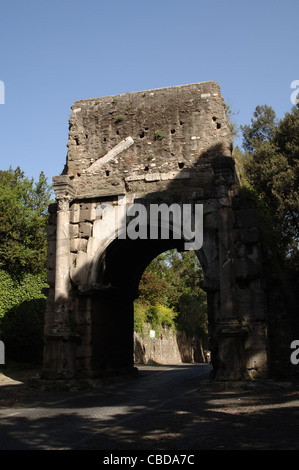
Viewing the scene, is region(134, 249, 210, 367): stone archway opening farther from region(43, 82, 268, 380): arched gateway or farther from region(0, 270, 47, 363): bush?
region(43, 82, 268, 380): arched gateway

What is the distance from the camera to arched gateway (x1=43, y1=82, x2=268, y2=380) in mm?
12195

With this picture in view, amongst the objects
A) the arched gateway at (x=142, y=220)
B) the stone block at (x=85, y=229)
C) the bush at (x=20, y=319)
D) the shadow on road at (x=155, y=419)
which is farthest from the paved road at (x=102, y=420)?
the bush at (x=20, y=319)

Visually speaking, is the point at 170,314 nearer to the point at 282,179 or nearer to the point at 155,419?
the point at 282,179

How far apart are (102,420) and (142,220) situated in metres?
6.88

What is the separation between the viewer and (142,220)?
43.9 ft

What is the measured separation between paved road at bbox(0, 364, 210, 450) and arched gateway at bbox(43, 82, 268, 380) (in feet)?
5.59

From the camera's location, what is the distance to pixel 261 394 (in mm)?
9727

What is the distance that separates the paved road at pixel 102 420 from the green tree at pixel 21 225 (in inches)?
415

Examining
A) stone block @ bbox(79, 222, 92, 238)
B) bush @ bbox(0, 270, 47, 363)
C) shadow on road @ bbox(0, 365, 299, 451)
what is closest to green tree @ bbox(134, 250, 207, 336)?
bush @ bbox(0, 270, 47, 363)

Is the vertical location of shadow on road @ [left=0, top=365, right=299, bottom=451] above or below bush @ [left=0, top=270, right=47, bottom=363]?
below

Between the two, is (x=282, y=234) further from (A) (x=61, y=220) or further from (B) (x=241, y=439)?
(B) (x=241, y=439)

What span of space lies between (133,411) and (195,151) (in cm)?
743

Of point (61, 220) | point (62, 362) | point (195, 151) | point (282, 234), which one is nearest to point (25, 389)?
point (62, 362)

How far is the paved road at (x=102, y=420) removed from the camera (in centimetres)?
556
